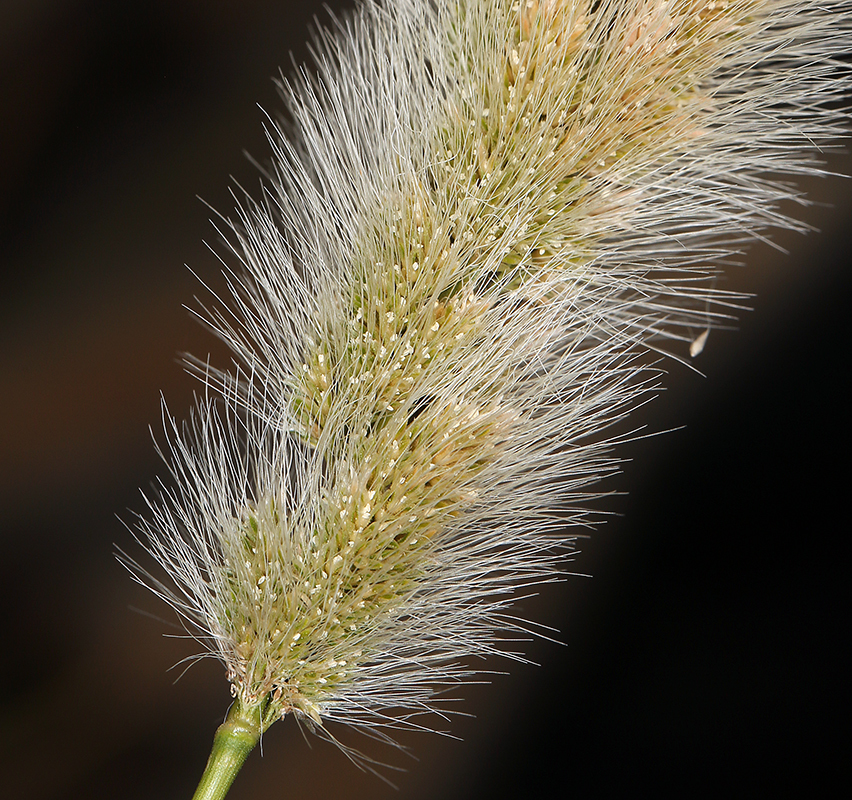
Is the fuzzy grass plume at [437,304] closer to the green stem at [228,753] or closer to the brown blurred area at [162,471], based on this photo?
the green stem at [228,753]

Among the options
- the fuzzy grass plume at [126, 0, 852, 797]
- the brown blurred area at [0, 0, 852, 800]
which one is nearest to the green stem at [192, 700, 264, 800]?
the fuzzy grass plume at [126, 0, 852, 797]

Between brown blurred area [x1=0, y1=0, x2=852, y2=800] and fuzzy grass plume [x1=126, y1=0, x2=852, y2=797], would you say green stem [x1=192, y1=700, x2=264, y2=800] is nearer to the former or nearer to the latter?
fuzzy grass plume [x1=126, y1=0, x2=852, y2=797]

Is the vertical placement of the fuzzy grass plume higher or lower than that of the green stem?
higher

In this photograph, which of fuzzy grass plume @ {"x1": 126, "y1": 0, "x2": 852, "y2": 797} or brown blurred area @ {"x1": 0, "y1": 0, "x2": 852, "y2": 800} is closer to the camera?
fuzzy grass plume @ {"x1": 126, "y1": 0, "x2": 852, "y2": 797}

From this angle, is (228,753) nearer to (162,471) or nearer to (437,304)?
(437,304)

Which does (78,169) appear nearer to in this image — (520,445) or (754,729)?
(520,445)

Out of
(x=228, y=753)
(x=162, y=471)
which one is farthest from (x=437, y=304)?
(x=162, y=471)

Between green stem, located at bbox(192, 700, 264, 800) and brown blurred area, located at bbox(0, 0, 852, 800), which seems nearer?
green stem, located at bbox(192, 700, 264, 800)
